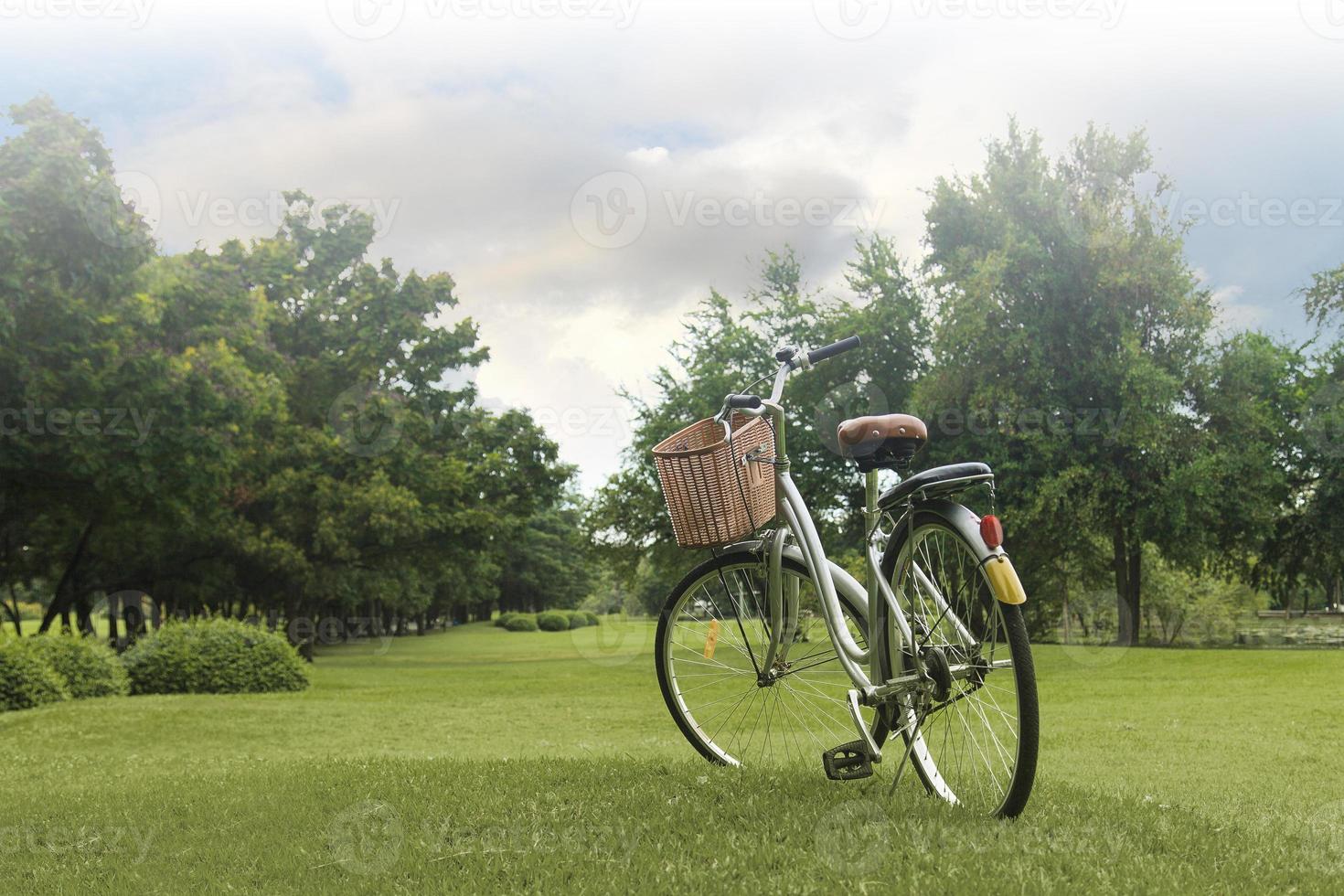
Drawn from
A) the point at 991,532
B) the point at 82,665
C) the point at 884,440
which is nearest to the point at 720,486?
the point at 884,440

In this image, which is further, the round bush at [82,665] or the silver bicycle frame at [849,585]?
the round bush at [82,665]

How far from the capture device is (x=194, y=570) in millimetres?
32125

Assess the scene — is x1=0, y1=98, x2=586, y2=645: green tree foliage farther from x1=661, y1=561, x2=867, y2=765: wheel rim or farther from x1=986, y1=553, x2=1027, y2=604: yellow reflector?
x1=986, y1=553, x2=1027, y2=604: yellow reflector

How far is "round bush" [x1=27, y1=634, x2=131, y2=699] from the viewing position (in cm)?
1606

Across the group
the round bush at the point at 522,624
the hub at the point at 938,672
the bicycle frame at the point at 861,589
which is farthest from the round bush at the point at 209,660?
the round bush at the point at 522,624

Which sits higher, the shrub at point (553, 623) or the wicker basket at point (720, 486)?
the wicker basket at point (720, 486)

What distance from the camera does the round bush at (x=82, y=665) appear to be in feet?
52.7

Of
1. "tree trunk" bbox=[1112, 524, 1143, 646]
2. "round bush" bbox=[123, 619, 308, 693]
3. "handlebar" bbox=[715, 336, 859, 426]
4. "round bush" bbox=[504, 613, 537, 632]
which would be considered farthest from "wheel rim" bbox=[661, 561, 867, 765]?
"round bush" bbox=[504, 613, 537, 632]

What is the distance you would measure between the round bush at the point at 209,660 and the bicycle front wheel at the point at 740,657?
1477cm

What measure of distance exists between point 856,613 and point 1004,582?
3.64 feet

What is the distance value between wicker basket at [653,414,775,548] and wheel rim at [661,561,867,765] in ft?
1.22

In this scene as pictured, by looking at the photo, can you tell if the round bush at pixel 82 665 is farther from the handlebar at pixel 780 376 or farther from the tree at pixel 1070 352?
the tree at pixel 1070 352

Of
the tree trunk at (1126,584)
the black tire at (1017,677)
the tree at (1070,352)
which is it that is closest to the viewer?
the black tire at (1017,677)

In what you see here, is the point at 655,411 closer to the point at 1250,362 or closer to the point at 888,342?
→ the point at 888,342
